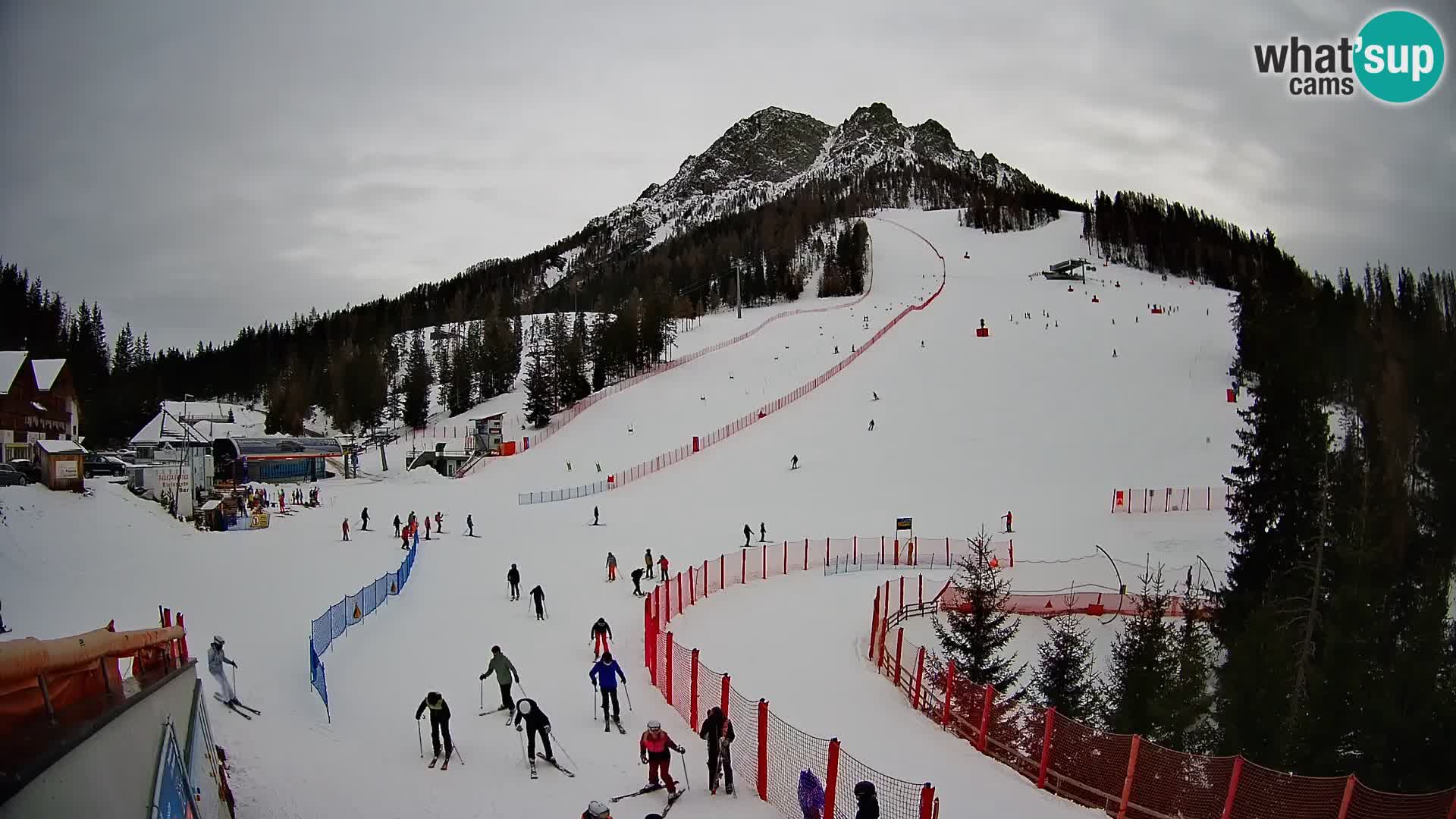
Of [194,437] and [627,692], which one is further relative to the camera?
[194,437]

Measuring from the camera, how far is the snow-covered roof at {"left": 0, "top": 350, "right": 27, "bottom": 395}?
14.8 m

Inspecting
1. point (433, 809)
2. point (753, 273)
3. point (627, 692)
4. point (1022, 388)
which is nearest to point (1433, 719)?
point (627, 692)

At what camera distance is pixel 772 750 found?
411 inches

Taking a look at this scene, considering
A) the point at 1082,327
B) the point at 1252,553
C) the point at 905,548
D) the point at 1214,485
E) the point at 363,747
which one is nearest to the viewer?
the point at 363,747

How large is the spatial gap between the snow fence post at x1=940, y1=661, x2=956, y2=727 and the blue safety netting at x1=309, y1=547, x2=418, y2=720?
9.89m

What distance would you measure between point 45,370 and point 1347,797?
26.5 metres

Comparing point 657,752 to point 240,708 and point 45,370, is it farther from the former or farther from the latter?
point 45,370

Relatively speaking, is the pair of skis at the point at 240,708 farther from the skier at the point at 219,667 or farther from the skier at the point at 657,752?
A: the skier at the point at 657,752

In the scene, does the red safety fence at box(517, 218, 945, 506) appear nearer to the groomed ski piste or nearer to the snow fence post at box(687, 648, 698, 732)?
the groomed ski piste

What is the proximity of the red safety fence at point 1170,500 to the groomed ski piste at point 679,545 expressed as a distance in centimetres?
105

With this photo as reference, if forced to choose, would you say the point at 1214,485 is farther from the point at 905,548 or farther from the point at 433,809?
the point at 433,809

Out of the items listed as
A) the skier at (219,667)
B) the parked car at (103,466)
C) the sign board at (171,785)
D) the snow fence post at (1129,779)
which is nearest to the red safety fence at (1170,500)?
the snow fence post at (1129,779)

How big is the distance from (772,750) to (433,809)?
4.23 meters

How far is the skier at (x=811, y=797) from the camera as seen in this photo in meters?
8.28
